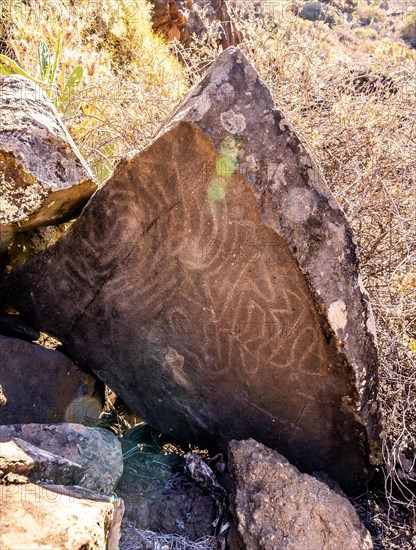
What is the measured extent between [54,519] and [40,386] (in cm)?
106

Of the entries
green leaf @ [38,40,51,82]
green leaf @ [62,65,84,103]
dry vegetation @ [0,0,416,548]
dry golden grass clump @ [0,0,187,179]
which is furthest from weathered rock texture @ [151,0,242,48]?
green leaf @ [62,65,84,103]

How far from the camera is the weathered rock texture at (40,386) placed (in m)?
2.30

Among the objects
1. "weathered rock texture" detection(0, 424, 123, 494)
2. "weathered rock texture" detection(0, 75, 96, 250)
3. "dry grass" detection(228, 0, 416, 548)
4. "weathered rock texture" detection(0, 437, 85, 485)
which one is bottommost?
"dry grass" detection(228, 0, 416, 548)

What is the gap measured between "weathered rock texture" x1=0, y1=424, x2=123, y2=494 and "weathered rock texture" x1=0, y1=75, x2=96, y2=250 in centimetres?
78

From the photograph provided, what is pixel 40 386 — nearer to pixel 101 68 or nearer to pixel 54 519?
pixel 54 519

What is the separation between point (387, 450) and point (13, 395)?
160 cm

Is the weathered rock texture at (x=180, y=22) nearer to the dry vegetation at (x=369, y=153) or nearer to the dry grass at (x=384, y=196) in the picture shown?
the dry vegetation at (x=369, y=153)

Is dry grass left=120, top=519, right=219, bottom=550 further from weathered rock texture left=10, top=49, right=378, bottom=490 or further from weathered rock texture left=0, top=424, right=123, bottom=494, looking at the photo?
weathered rock texture left=10, top=49, right=378, bottom=490

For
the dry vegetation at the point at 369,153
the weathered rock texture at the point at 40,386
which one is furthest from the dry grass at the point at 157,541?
the dry vegetation at the point at 369,153

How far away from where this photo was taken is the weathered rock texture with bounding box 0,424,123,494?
1856 mm

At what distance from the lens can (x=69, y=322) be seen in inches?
98.8

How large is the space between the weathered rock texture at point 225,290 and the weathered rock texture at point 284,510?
0.31 meters

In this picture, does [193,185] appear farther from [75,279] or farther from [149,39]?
[149,39]

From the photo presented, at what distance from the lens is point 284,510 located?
5.97ft
